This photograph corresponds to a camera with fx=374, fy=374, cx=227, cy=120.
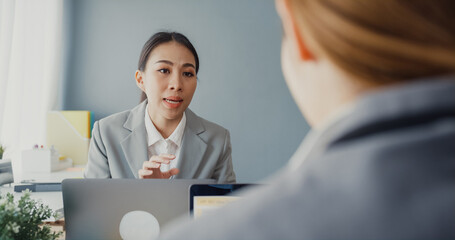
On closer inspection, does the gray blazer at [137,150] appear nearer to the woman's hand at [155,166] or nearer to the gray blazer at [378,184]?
the woman's hand at [155,166]

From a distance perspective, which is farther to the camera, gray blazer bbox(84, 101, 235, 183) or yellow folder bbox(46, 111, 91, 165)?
yellow folder bbox(46, 111, 91, 165)

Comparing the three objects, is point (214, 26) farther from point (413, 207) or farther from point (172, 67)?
point (413, 207)

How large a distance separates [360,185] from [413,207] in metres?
0.03

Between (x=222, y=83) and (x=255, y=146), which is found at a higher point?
(x=222, y=83)

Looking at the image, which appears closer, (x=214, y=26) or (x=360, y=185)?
(x=360, y=185)

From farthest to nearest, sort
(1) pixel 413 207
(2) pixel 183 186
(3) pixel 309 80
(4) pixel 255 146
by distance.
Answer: (4) pixel 255 146 < (2) pixel 183 186 < (3) pixel 309 80 < (1) pixel 413 207

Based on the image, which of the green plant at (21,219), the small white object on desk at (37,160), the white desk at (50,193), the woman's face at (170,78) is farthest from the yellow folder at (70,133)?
the green plant at (21,219)

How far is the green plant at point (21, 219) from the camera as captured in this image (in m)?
0.92

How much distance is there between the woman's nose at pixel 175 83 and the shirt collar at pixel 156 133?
0.18m

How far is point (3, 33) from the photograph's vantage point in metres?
2.70

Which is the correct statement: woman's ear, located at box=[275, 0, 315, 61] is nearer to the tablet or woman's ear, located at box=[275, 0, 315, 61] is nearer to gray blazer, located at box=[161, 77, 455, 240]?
gray blazer, located at box=[161, 77, 455, 240]

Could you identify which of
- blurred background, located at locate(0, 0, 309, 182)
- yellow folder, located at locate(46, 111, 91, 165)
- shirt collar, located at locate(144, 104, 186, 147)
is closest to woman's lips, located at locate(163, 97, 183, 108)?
shirt collar, located at locate(144, 104, 186, 147)

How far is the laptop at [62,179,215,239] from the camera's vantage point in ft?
3.42

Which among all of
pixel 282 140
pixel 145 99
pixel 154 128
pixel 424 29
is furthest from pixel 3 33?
pixel 424 29
